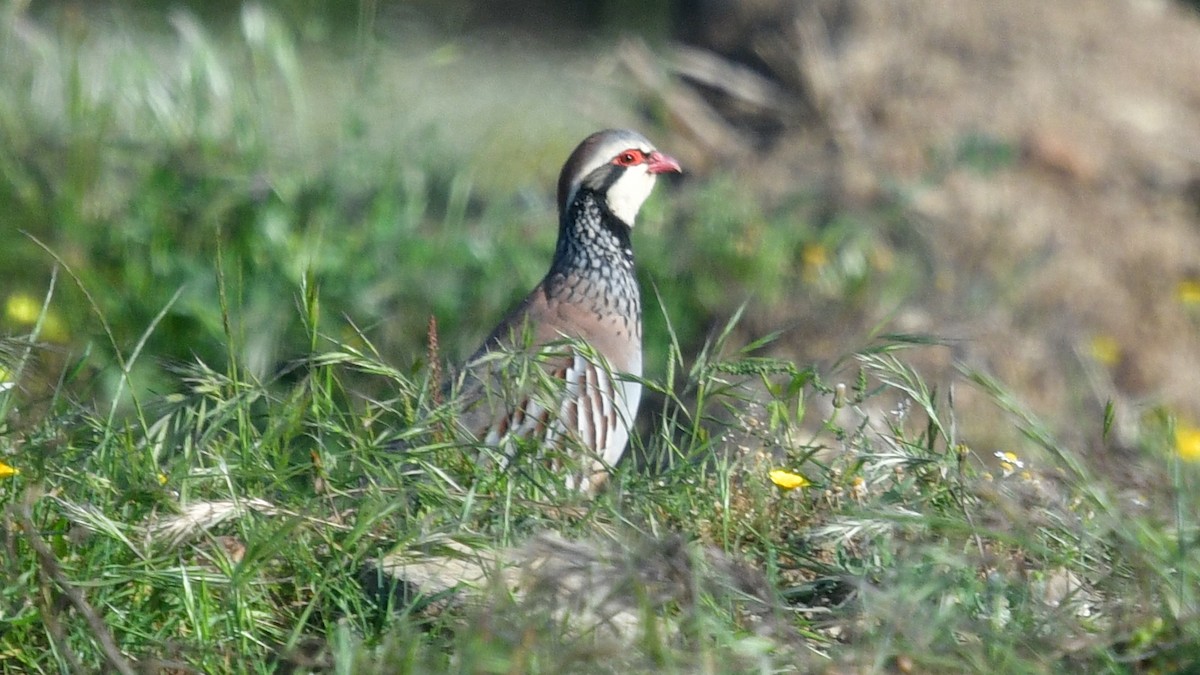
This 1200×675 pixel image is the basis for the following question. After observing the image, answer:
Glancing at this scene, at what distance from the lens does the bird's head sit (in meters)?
4.30

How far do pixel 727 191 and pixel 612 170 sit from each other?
1.74m

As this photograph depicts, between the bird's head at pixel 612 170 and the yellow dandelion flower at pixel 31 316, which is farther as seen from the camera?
the yellow dandelion flower at pixel 31 316

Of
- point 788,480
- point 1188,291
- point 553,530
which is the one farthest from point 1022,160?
point 553,530

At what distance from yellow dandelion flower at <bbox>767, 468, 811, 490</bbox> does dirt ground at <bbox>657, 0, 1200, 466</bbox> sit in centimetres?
234

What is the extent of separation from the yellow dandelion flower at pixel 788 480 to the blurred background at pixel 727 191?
1.90 m

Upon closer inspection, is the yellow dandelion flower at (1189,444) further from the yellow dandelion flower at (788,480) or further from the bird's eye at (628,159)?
the yellow dandelion flower at (788,480)

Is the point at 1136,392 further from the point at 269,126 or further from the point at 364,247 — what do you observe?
the point at 269,126

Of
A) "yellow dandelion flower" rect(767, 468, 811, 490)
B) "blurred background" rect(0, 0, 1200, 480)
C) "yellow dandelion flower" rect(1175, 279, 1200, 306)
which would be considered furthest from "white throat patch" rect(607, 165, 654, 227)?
"yellow dandelion flower" rect(1175, 279, 1200, 306)

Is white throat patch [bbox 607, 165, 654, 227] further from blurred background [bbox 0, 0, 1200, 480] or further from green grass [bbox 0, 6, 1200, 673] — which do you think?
green grass [bbox 0, 6, 1200, 673]

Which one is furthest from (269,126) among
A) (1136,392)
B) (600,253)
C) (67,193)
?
(1136,392)

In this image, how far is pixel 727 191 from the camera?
5.98 metres

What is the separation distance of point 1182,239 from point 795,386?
3.91 metres

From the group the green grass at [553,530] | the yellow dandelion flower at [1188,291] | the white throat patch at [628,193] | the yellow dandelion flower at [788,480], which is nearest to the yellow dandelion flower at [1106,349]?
the yellow dandelion flower at [1188,291]

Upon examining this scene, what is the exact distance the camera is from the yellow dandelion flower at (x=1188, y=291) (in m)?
5.61
